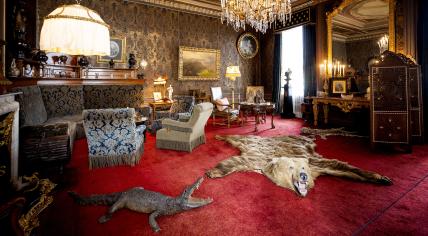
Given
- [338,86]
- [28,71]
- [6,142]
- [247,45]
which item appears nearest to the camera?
[6,142]

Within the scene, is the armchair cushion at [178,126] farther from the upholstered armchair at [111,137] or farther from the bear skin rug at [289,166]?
the bear skin rug at [289,166]

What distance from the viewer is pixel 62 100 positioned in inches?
222

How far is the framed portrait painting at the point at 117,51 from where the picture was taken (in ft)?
23.1

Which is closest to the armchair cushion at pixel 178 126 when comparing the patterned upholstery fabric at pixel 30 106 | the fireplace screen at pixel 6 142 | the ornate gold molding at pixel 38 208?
the ornate gold molding at pixel 38 208

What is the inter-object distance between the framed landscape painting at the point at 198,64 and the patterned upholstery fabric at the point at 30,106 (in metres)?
4.40

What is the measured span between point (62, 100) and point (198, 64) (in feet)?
15.0

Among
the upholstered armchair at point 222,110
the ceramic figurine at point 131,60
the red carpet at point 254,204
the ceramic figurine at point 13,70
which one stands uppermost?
the ceramic figurine at point 131,60

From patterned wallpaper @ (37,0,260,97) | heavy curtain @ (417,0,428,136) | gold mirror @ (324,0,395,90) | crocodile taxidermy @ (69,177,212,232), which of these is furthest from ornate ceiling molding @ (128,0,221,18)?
Answer: crocodile taxidermy @ (69,177,212,232)

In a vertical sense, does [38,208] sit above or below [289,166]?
below

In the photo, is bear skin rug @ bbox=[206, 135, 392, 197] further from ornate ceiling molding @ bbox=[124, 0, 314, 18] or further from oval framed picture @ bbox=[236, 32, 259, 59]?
oval framed picture @ bbox=[236, 32, 259, 59]

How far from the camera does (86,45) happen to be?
1975 millimetres

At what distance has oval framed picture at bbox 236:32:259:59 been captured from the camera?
962 centimetres

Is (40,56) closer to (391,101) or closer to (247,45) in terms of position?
(247,45)

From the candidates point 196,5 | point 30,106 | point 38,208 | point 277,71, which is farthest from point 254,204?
point 277,71
